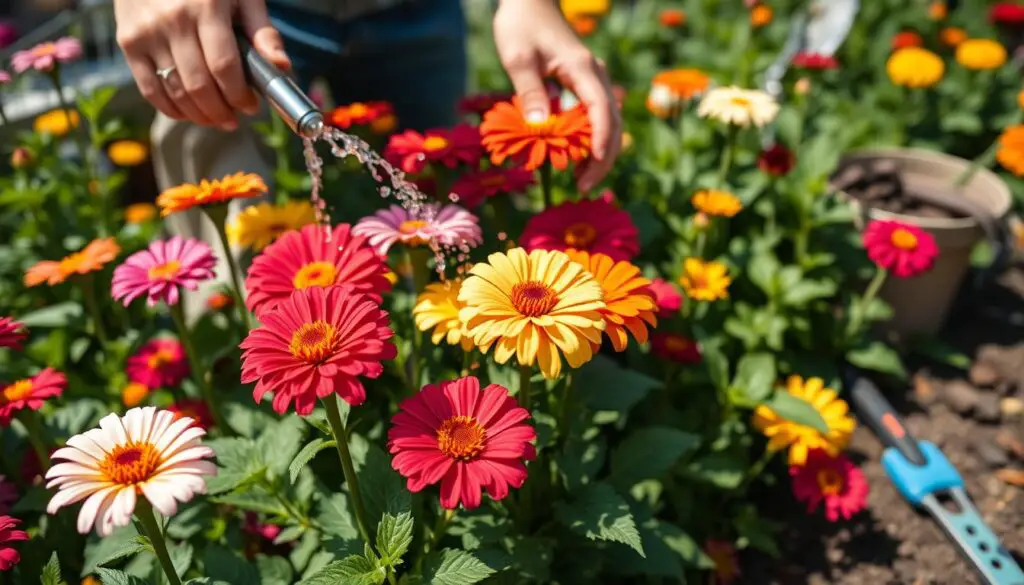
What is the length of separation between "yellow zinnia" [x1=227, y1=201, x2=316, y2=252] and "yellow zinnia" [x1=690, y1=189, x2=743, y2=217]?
3.07 feet

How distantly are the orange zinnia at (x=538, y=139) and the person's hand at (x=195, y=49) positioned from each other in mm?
386

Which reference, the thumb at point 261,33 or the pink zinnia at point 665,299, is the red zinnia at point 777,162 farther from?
the thumb at point 261,33

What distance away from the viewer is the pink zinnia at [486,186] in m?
1.46

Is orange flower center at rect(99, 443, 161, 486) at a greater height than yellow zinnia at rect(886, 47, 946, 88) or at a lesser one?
greater

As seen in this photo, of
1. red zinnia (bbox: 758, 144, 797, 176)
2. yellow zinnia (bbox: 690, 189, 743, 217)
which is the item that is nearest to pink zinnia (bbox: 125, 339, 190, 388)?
yellow zinnia (bbox: 690, 189, 743, 217)

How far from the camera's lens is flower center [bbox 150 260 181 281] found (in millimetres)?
1280

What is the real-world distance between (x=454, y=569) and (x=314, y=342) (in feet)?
1.28

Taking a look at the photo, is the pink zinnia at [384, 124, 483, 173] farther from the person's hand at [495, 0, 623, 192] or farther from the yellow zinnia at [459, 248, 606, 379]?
the yellow zinnia at [459, 248, 606, 379]

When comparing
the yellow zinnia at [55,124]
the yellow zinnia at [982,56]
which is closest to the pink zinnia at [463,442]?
the yellow zinnia at [55,124]

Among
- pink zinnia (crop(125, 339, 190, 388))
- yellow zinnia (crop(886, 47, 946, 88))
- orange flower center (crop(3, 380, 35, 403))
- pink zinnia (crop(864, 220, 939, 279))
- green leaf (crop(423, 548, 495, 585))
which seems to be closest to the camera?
green leaf (crop(423, 548, 495, 585))

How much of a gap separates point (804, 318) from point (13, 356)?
6.59 ft

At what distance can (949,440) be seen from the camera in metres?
2.05

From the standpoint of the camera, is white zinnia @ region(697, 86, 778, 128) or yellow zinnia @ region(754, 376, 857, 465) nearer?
yellow zinnia @ region(754, 376, 857, 465)

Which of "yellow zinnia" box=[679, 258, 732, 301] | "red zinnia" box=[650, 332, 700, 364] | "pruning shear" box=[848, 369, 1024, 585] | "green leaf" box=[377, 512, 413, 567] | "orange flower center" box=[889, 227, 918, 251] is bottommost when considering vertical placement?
"pruning shear" box=[848, 369, 1024, 585]
